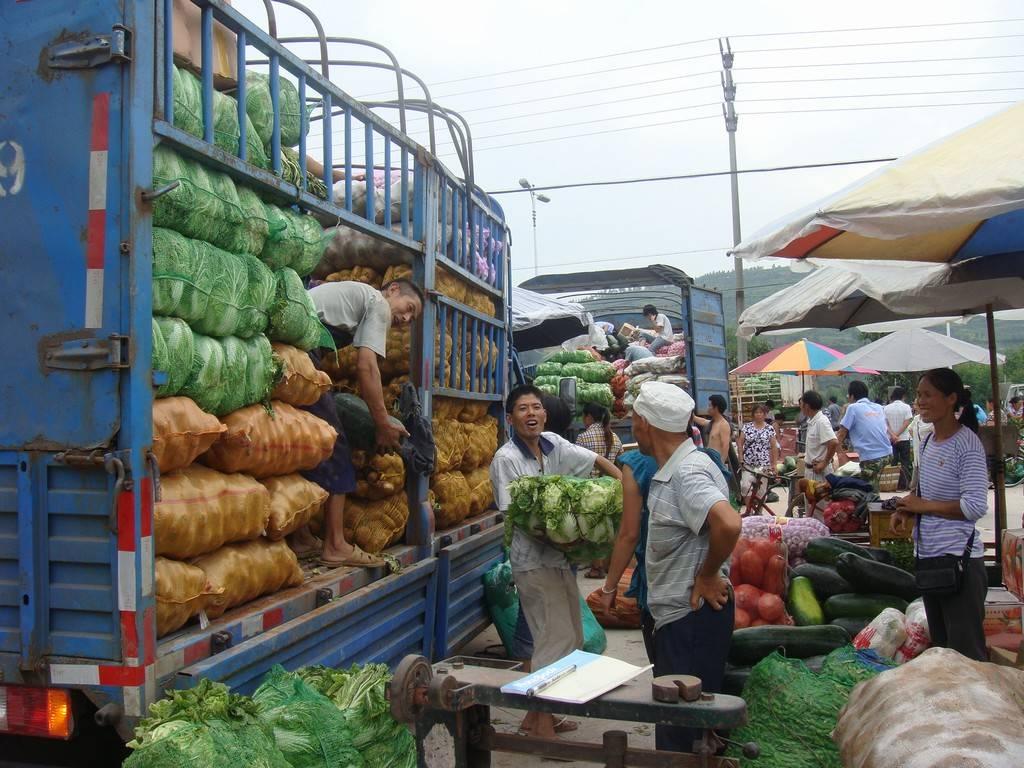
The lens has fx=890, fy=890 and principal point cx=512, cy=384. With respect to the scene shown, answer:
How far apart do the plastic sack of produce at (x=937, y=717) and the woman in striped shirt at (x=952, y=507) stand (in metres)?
1.43

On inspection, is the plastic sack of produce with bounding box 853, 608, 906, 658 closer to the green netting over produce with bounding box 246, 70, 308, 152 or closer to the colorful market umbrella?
the green netting over produce with bounding box 246, 70, 308, 152

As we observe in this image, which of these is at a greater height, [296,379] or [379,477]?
[296,379]

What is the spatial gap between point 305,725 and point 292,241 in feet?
6.64

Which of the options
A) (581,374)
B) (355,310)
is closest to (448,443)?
(355,310)

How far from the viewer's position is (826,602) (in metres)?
5.90

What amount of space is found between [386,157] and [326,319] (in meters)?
0.96

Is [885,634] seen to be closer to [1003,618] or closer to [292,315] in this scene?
[1003,618]

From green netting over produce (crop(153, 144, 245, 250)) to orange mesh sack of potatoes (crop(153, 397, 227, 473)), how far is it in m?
0.64

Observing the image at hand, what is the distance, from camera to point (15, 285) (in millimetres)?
2914

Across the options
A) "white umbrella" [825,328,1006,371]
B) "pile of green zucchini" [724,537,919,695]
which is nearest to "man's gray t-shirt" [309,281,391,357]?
"pile of green zucchini" [724,537,919,695]

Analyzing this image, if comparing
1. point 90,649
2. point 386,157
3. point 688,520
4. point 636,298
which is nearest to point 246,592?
point 90,649

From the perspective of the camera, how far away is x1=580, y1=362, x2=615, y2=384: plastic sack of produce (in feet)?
44.5

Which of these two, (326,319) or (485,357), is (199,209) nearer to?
(326,319)

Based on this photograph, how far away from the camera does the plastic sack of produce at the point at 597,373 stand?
13.6 metres
